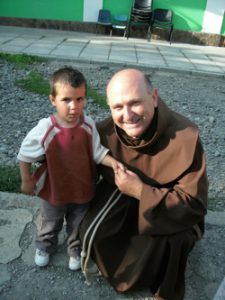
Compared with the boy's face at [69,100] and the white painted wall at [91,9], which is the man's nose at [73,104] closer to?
the boy's face at [69,100]

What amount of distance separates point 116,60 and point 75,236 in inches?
259

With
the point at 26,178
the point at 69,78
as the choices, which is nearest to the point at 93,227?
the point at 26,178

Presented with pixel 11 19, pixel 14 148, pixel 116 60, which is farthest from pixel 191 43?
pixel 14 148

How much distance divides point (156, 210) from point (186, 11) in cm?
1155

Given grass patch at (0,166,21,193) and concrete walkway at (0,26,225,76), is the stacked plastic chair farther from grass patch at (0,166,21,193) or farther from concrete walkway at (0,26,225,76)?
grass patch at (0,166,21,193)

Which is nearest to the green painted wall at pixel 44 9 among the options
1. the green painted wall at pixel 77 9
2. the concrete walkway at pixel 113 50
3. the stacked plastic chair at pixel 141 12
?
the green painted wall at pixel 77 9

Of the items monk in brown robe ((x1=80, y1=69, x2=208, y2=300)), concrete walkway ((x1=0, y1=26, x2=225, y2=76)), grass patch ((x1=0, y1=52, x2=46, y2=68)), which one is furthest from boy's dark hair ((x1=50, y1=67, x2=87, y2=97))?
concrete walkway ((x1=0, y1=26, x2=225, y2=76))

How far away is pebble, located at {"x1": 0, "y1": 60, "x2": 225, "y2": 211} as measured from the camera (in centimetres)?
436

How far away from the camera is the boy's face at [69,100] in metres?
2.12

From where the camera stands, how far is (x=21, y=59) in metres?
7.94

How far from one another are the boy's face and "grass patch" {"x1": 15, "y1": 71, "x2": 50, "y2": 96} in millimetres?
4183

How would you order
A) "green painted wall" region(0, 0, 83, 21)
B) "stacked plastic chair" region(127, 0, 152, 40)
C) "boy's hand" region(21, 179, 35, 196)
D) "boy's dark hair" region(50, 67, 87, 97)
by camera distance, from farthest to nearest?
"green painted wall" region(0, 0, 83, 21), "stacked plastic chair" region(127, 0, 152, 40), "boy's hand" region(21, 179, 35, 196), "boy's dark hair" region(50, 67, 87, 97)

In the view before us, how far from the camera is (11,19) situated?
12.6 meters

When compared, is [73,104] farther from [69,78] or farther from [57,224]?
[57,224]
